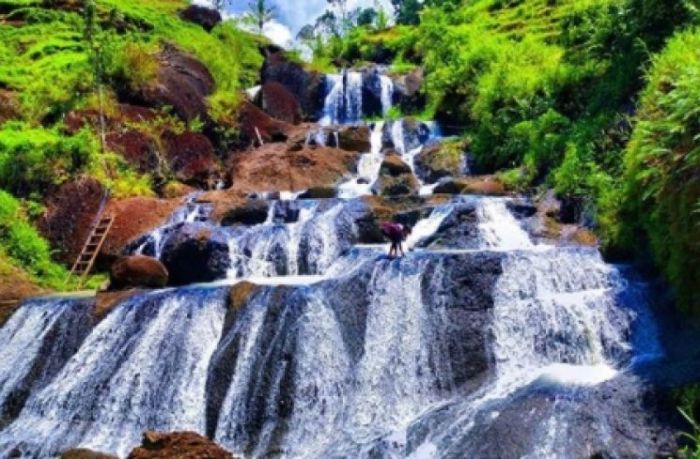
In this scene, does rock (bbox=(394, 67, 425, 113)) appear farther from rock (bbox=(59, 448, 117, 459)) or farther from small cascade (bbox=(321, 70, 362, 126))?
rock (bbox=(59, 448, 117, 459))

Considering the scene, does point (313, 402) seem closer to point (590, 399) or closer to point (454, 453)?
point (454, 453)

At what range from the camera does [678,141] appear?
1265 cm

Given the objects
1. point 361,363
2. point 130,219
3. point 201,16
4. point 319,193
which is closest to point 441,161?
point 319,193

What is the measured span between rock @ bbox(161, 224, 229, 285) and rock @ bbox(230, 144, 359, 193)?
6.64 metres

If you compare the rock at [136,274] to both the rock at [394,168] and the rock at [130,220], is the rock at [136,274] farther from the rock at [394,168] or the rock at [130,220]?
the rock at [394,168]

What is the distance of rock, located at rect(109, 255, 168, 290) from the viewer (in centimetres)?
1864

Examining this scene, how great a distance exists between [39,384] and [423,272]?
8.49m

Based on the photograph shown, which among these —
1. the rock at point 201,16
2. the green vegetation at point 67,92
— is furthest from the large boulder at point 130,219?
the rock at point 201,16

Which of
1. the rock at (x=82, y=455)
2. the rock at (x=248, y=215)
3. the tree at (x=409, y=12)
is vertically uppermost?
the tree at (x=409, y=12)

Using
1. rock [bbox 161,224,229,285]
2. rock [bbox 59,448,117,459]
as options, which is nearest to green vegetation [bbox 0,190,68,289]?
rock [bbox 161,224,229,285]

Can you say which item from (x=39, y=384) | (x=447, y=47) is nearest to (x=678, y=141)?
(x=39, y=384)

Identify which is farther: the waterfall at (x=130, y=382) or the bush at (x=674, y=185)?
the waterfall at (x=130, y=382)

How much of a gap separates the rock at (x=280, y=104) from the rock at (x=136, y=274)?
59.1 ft

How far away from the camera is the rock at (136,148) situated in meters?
26.8
